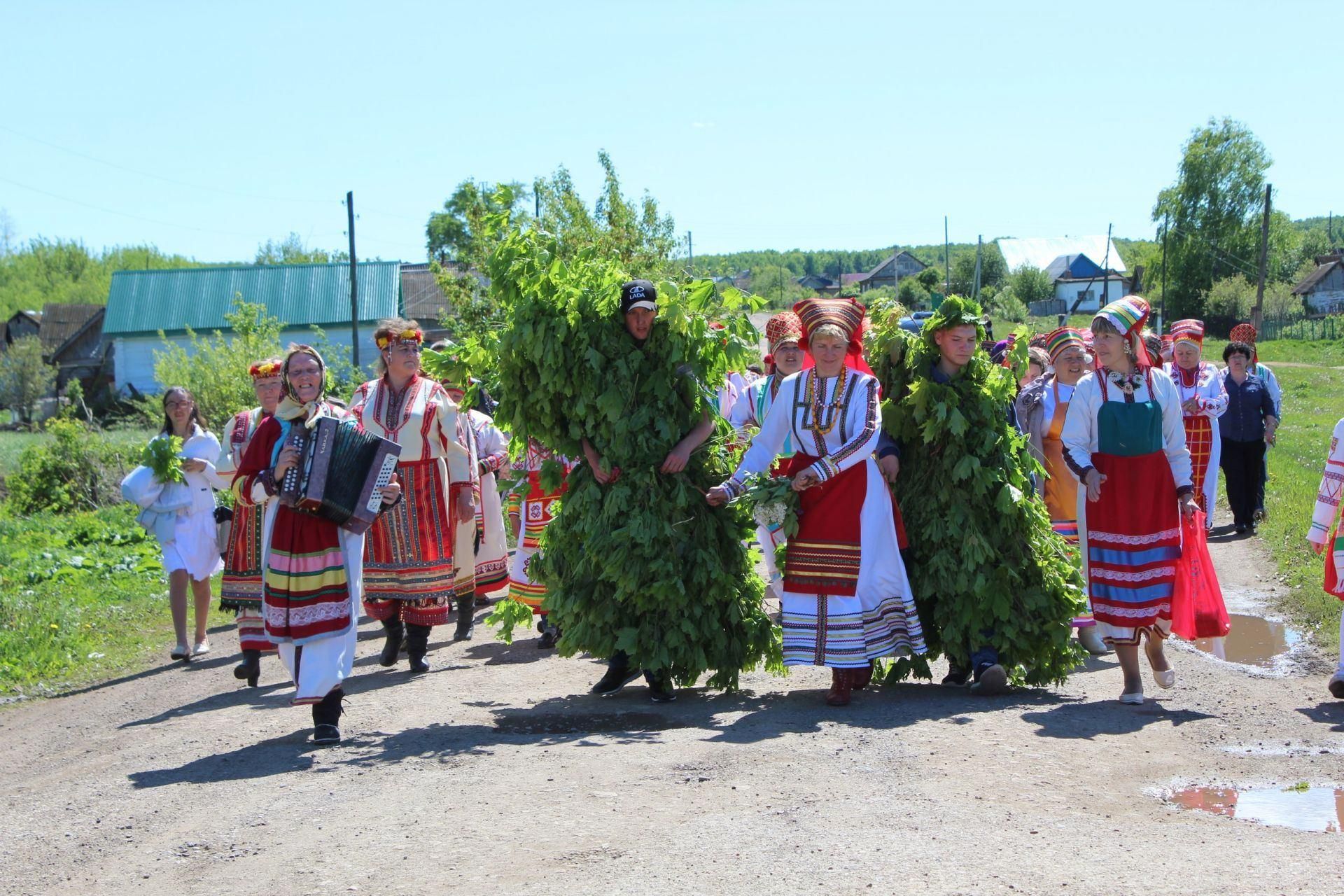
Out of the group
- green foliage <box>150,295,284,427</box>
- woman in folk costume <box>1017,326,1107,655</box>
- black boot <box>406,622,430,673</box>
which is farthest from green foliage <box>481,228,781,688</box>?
green foliage <box>150,295,284,427</box>

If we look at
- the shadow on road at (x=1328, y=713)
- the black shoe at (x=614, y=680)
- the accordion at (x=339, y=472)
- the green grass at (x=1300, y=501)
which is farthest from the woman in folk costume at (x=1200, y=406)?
the accordion at (x=339, y=472)

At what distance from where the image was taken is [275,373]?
7.63 meters

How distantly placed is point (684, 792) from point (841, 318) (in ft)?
8.62

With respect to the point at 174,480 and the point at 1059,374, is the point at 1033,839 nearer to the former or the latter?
the point at 1059,374

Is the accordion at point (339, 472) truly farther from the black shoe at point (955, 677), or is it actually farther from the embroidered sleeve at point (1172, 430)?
the embroidered sleeve at point (1172, 430)

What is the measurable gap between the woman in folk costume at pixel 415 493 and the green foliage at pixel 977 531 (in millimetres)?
2830

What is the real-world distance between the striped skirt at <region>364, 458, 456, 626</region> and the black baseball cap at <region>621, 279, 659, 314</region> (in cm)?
204

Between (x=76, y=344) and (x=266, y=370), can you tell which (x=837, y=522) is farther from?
(x=76, y=344)

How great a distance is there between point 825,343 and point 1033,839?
2824mm

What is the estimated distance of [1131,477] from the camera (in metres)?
6.59

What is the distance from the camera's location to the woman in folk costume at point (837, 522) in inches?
255

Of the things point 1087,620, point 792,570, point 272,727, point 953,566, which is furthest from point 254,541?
point 1087,620

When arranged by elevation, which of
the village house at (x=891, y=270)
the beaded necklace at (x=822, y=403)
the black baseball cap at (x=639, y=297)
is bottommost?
the beaded necklace at (x=822, y=403)

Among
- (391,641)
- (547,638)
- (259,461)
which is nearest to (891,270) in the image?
(547,638)
